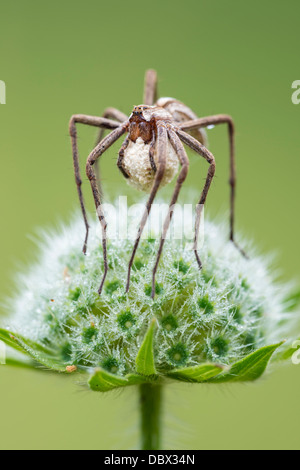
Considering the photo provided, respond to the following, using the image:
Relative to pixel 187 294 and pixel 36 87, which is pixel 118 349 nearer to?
pixel 187 294

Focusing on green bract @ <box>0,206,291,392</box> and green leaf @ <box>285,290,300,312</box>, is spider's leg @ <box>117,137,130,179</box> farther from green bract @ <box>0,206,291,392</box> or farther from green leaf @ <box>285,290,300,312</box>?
green leaf @ <box>285,290,300,312</box>

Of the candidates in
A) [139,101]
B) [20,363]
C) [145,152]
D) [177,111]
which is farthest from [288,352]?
[139,101]

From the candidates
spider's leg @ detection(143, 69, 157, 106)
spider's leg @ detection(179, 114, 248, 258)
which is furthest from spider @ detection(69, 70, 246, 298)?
spider's leg @ detection(143, 69, 157, 106)

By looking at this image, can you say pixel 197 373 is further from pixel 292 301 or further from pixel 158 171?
pixel 292 301

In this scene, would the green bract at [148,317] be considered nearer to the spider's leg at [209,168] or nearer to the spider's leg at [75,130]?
the spider's leg at [209,168]

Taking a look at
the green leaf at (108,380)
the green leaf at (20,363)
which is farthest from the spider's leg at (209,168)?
the green leaf at (20,363)

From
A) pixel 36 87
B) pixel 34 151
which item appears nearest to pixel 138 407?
pixel 34 151
